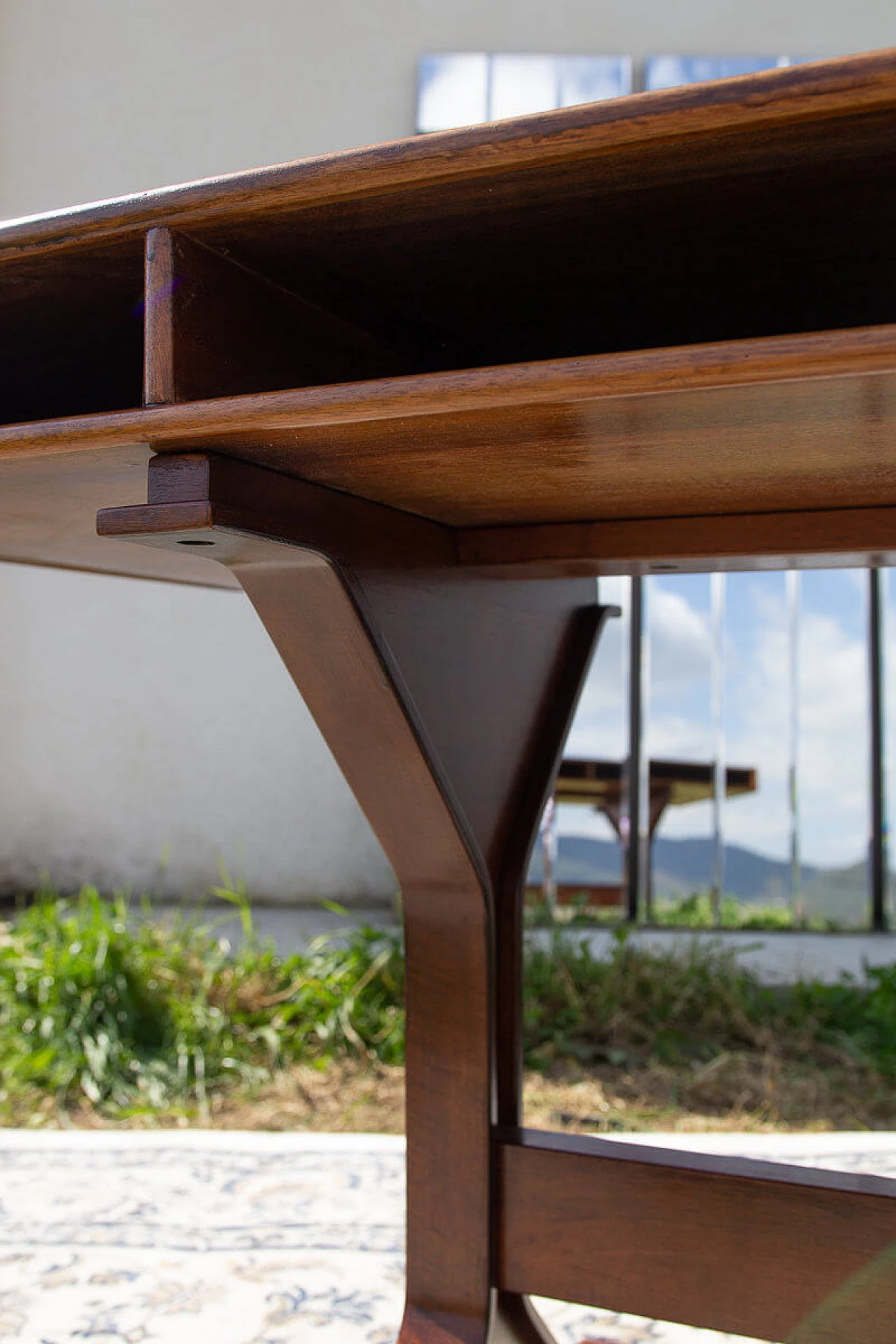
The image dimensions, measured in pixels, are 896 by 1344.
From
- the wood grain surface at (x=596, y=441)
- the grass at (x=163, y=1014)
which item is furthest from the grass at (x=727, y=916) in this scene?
the wood grain surface at (x=596, y=441)

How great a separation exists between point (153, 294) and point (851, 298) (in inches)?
22.0

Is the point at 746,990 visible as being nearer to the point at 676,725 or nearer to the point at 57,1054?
the point at 676,725

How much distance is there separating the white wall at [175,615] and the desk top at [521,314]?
3.64m

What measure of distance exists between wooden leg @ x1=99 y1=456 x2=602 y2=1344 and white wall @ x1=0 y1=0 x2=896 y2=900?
332cm

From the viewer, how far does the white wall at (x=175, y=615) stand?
4520 millimetres

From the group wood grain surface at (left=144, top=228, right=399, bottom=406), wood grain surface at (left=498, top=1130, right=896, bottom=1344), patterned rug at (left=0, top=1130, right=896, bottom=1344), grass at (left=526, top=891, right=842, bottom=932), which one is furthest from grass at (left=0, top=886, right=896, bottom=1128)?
wood grain surface at (left=144, top=228, right=399, bottom=406)

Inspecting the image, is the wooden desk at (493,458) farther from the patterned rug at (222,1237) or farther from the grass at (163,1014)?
the grass at (163,1014)

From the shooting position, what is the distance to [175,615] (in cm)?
470

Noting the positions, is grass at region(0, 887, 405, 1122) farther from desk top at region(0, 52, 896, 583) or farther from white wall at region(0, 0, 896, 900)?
desk top at region(0, 52, 896, 583)

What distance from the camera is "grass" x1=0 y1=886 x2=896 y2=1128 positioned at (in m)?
2.64

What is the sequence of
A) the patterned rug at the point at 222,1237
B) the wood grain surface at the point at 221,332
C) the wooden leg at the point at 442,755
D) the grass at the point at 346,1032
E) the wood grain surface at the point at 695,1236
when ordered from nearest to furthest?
the wood grain surface at the point at 221,332 → the wooden leg at the point at 442,755 → the wood grain surface at the point at 695,1236 → the patterned rug at the point at 222,1237 → the grass at the point at 346,1032

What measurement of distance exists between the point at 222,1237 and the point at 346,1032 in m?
1.13

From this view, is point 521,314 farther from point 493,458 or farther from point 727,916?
point 727,916

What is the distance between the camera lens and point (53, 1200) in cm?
190
